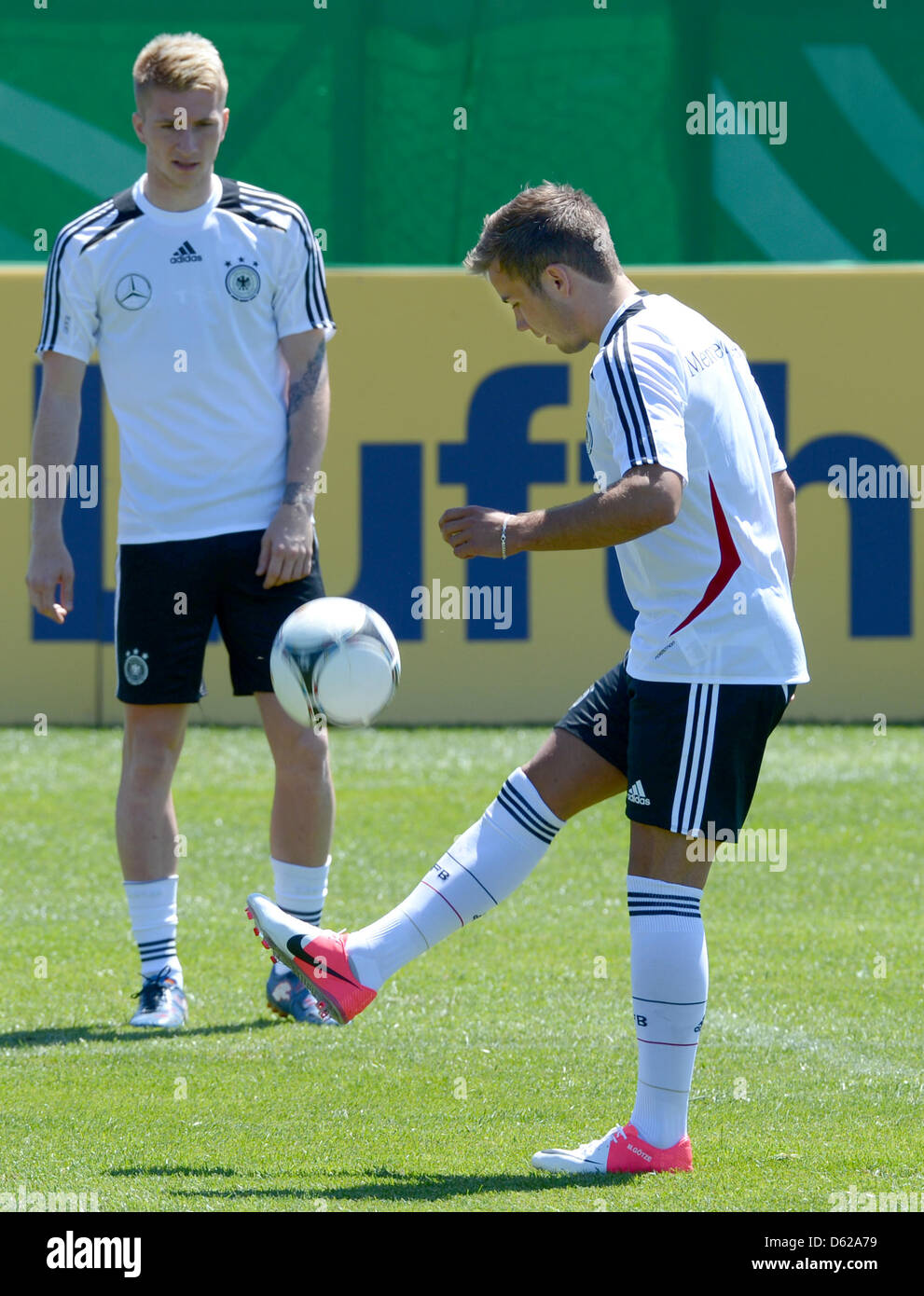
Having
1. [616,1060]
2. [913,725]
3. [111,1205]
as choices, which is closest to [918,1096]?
[616,1060]

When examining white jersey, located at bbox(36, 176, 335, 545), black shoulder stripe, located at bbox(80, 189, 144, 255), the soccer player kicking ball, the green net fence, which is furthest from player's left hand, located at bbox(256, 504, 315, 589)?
the green net fence

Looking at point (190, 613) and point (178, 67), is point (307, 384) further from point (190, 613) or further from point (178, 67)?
point (178, 67)

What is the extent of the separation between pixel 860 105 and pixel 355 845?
21.7ft

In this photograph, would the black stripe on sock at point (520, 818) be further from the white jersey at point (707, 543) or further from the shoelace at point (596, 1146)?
the shoelace at point (596, 1146)

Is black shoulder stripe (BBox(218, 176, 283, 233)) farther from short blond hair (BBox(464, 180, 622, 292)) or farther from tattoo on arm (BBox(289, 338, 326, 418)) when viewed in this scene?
short blond hair (BBox(464, 180, 622, 292))

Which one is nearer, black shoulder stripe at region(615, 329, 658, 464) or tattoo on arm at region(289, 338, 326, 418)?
black shoulder stripe at region(615, 329, 658, 464)

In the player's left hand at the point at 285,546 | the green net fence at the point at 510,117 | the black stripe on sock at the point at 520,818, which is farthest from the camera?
the green net fence at the point at 510,117

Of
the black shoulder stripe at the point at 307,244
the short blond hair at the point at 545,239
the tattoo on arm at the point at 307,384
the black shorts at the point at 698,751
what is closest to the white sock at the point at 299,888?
the tattoo on arm at the point at 307,384

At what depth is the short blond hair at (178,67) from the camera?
464 cm

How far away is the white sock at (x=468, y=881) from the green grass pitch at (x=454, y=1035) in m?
0.40

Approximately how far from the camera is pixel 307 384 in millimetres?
4922

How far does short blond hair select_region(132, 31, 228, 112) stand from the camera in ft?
15.2

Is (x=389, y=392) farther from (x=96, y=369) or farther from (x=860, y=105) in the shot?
(x=860, y=105)

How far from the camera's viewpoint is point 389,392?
10156 mm
